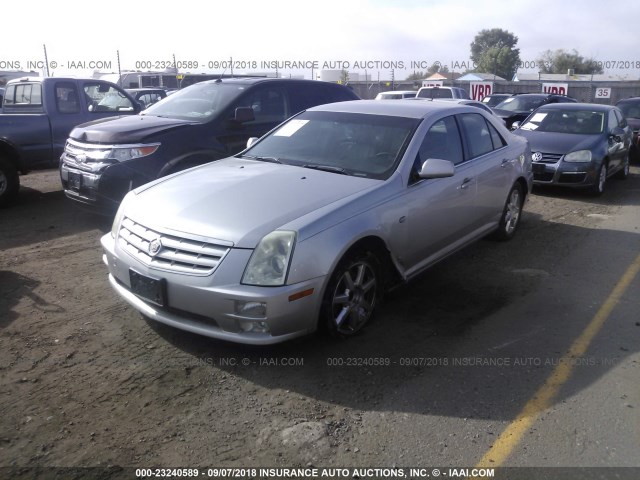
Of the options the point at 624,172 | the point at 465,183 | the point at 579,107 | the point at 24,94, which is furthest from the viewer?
the point at 624,172

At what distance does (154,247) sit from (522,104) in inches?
641

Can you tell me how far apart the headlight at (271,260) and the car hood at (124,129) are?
145 inches

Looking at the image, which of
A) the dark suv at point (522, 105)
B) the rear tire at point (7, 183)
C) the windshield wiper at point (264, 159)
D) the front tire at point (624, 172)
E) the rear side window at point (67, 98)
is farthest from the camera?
the dark suv at point (522, 105)

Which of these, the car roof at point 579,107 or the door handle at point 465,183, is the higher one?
the car roof at point 579,107

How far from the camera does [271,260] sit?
353 centimetres

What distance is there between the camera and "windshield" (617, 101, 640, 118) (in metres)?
14.4

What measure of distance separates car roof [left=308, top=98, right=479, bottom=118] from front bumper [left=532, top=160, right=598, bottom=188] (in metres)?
4.31

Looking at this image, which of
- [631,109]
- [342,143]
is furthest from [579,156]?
[631,109]

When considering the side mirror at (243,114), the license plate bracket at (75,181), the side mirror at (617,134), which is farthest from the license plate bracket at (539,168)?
the license plate bracket at (75,181)

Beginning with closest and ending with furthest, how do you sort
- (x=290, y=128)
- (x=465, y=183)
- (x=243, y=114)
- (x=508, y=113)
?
(x=465, y=183) → (x=290, y=128) → (x=243, y=114) → (x=508, y=113)

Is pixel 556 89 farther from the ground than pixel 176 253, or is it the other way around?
pixel 556 89

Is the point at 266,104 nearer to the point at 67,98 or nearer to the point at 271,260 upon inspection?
the point at 67,98

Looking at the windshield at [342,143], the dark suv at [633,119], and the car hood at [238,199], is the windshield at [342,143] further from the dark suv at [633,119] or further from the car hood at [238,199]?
the dark suv at [633,119]

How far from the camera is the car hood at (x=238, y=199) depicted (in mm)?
3658
